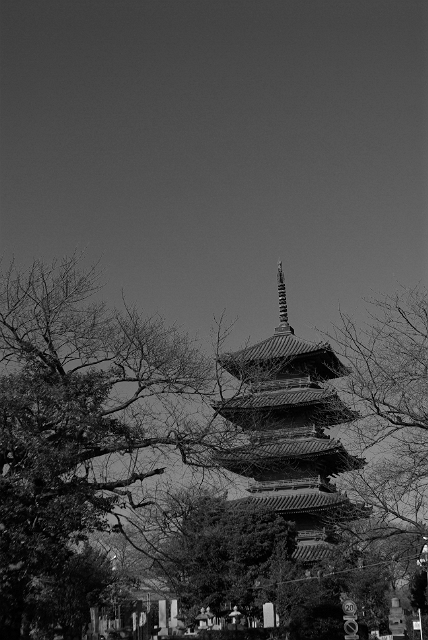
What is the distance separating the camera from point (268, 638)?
19875 millimetres

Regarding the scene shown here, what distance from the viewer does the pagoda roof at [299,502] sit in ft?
104

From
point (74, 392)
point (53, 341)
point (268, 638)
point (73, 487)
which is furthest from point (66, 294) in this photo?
point (268, 638)

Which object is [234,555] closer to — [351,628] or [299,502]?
[299,502]

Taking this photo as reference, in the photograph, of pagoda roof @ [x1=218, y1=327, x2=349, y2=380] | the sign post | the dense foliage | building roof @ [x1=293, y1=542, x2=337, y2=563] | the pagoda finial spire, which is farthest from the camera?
the pagoda finial spire

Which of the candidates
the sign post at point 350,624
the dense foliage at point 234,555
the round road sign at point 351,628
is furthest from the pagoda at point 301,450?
the round road sign at point 351,628

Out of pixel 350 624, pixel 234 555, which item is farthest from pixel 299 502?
pixel 350 624

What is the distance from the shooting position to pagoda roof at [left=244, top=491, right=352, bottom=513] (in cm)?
3155

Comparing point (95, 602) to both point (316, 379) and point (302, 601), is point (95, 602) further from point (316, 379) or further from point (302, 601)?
point (316, 379)

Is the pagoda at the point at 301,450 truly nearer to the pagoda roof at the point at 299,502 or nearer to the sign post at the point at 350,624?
the pagoda roof at the point at 299,502

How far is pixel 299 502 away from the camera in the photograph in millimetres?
31938

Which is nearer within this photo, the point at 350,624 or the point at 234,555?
the point at 350,624

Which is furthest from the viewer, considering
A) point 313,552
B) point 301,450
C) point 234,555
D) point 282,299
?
point 282,299

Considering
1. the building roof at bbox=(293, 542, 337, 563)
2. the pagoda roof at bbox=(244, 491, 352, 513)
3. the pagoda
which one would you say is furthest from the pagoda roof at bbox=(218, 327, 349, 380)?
the building roof at bbox=(293, 542, 337, 563)

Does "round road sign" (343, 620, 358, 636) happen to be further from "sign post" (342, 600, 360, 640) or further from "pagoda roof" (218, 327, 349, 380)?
"pagoda roof" (218, 327, 349, 380)
